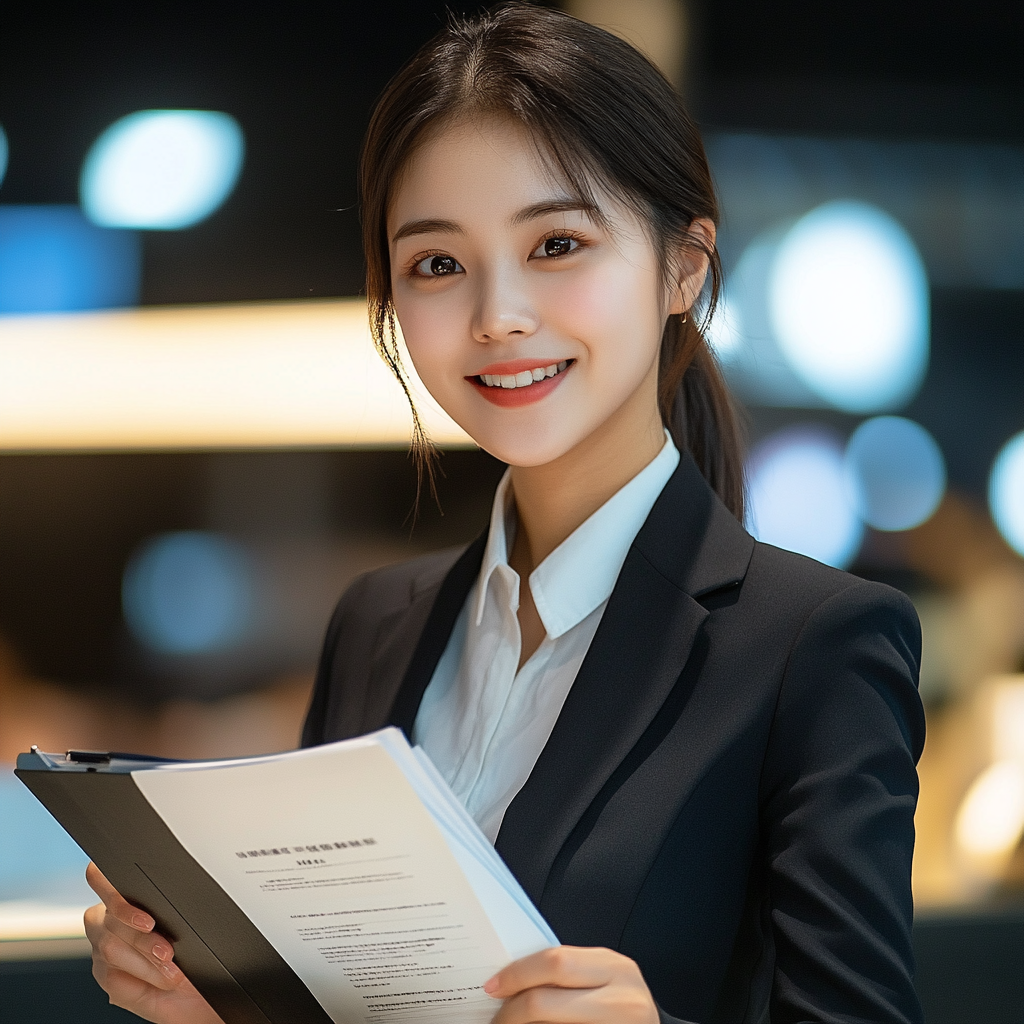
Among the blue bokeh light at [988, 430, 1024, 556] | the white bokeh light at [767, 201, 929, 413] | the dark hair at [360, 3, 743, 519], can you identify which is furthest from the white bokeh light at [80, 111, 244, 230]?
the blue bokeh light at [988, 430, 1024, 556]

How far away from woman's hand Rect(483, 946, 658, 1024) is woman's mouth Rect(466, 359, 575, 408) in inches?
20.4

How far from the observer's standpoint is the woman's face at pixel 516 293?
1089mm

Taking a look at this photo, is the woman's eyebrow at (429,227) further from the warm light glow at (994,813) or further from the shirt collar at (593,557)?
the warm light glow at (994,813)

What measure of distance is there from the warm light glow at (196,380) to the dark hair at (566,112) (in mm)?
1206

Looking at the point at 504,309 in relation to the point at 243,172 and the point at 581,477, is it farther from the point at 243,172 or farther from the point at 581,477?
the point at 243,172

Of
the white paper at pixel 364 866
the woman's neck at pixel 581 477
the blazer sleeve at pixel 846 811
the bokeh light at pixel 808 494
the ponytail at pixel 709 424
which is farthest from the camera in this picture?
the bokeh light at pixel 808 494

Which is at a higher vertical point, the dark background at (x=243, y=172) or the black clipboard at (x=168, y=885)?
the dark background at (x=243, y=172)

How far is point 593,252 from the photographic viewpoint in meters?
1.10

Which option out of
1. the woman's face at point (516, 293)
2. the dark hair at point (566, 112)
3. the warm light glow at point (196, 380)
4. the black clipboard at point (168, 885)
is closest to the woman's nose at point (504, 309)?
the woman's face at point (516, 293)

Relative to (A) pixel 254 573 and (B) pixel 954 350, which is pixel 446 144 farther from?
(B) pixel 954 350

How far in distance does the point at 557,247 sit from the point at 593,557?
31 cm

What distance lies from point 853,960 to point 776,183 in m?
2.14

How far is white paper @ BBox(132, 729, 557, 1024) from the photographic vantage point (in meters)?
0.74

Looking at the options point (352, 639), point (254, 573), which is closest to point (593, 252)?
point (352, 639)
